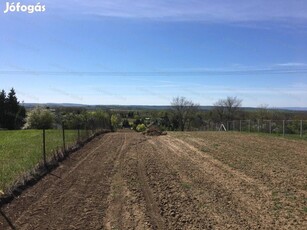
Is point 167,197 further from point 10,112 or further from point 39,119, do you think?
point 10,112

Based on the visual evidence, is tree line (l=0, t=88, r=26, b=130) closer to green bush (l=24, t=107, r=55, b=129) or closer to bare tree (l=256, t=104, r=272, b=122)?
green bush (l=24, t=107, r=55, b=129)

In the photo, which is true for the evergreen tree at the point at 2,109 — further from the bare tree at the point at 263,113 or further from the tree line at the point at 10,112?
the bare tree at the point at 263,113

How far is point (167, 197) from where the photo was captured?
10344 millimetres

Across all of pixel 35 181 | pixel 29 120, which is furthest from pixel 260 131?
pixel 29 120

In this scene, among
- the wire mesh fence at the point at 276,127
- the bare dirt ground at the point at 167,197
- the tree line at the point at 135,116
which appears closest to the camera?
the bare dirt ground at the point at 167,197

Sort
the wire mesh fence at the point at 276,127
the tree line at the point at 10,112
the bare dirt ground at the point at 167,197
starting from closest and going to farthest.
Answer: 1. the bare dirt ground at the point at 167,197
2. the wire mesh fence at the point at 276,127
3. the tree line at the point at 10,112

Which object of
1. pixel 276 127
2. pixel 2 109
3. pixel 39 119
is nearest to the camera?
pixel 276 127

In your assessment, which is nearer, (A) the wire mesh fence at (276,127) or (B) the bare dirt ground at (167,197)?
(B) the bare dirt ground at (167,197)

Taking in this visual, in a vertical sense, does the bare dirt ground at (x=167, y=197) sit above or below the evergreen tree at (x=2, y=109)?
below

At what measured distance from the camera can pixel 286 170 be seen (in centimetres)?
1451

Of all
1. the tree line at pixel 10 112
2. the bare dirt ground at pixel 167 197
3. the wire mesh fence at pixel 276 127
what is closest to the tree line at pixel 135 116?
the tree line at pixel 10 112

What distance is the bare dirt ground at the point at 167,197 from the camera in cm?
812

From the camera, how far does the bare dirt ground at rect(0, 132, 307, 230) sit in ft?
26.7

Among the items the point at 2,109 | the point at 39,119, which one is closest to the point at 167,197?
the point at 39,119
